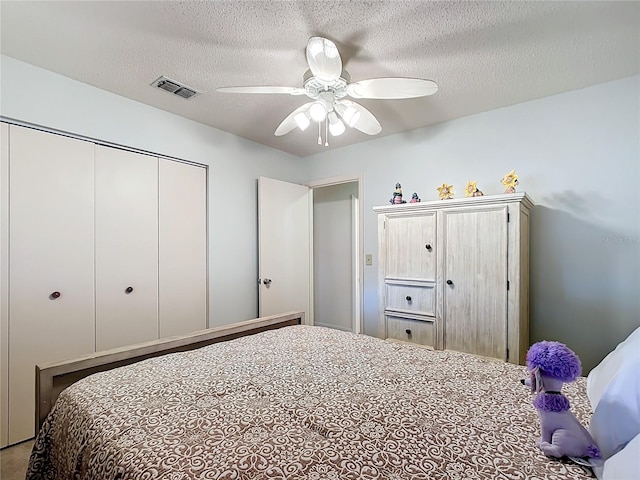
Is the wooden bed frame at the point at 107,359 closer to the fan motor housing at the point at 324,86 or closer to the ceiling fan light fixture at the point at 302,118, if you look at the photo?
the ceiling fan light fixture at the point at 302,118

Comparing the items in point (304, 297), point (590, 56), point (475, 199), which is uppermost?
point (590, 56)

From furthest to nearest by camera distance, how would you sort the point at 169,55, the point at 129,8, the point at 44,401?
the point at 169,55 → the point at 129,8 → the point at 44,401

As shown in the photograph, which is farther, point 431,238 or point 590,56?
point 431,238

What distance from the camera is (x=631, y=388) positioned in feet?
2.56

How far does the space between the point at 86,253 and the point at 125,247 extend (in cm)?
25

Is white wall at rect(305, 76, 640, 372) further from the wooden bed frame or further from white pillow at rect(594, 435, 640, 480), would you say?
the wooden bed frame

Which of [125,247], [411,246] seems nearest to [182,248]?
[125,247]

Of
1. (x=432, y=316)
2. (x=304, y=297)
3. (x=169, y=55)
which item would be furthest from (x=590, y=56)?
(x=304, y=297)

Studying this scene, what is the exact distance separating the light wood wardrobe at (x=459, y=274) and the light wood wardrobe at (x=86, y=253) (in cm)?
176

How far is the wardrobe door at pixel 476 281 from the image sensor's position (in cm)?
214

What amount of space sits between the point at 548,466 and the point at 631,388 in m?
0.28

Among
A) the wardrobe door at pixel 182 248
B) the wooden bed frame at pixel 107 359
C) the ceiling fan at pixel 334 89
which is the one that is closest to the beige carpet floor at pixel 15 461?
the wooden bed frame at pixel 107 359

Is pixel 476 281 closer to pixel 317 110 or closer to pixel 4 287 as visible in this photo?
pixel 317 110

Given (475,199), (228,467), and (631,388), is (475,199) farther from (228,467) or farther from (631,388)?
(228,467)
